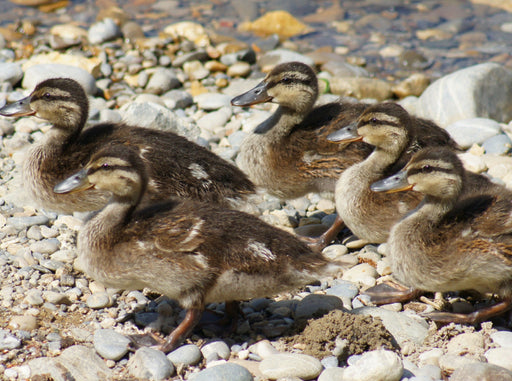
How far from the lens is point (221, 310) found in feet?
17.0

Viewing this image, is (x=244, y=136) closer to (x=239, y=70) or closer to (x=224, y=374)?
(x=239, y=70)

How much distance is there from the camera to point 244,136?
789 cm

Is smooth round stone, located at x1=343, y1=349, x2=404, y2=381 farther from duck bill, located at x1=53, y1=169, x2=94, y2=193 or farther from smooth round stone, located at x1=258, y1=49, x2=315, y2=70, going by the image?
smooth round stone, located at x1=258, y1=49, x2=315, y2=70

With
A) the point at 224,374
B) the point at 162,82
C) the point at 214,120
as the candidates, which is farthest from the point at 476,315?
the point at 162,82

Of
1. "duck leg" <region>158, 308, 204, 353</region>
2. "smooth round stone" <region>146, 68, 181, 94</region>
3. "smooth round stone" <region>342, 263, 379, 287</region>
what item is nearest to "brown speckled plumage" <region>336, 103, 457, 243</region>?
"smooth round stone" <region>342, 263, 379, 287</region>

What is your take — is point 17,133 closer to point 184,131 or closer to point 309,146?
point 184,131

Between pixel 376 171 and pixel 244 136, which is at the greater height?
pixel 376 171

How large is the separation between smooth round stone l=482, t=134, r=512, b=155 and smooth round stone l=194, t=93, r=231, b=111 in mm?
3205

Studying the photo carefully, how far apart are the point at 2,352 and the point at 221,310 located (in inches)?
62.8

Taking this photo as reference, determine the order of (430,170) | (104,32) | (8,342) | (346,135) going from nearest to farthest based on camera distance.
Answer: (8,342) → (430,170) → (346,135) → (104,32)

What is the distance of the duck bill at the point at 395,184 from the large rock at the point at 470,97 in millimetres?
3666

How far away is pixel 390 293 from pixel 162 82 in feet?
17.2

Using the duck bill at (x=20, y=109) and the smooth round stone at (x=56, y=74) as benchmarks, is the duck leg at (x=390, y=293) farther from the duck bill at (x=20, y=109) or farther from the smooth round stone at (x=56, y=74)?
the smooth round stone at (x=56, y=74)

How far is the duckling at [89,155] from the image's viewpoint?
546 centimetres
